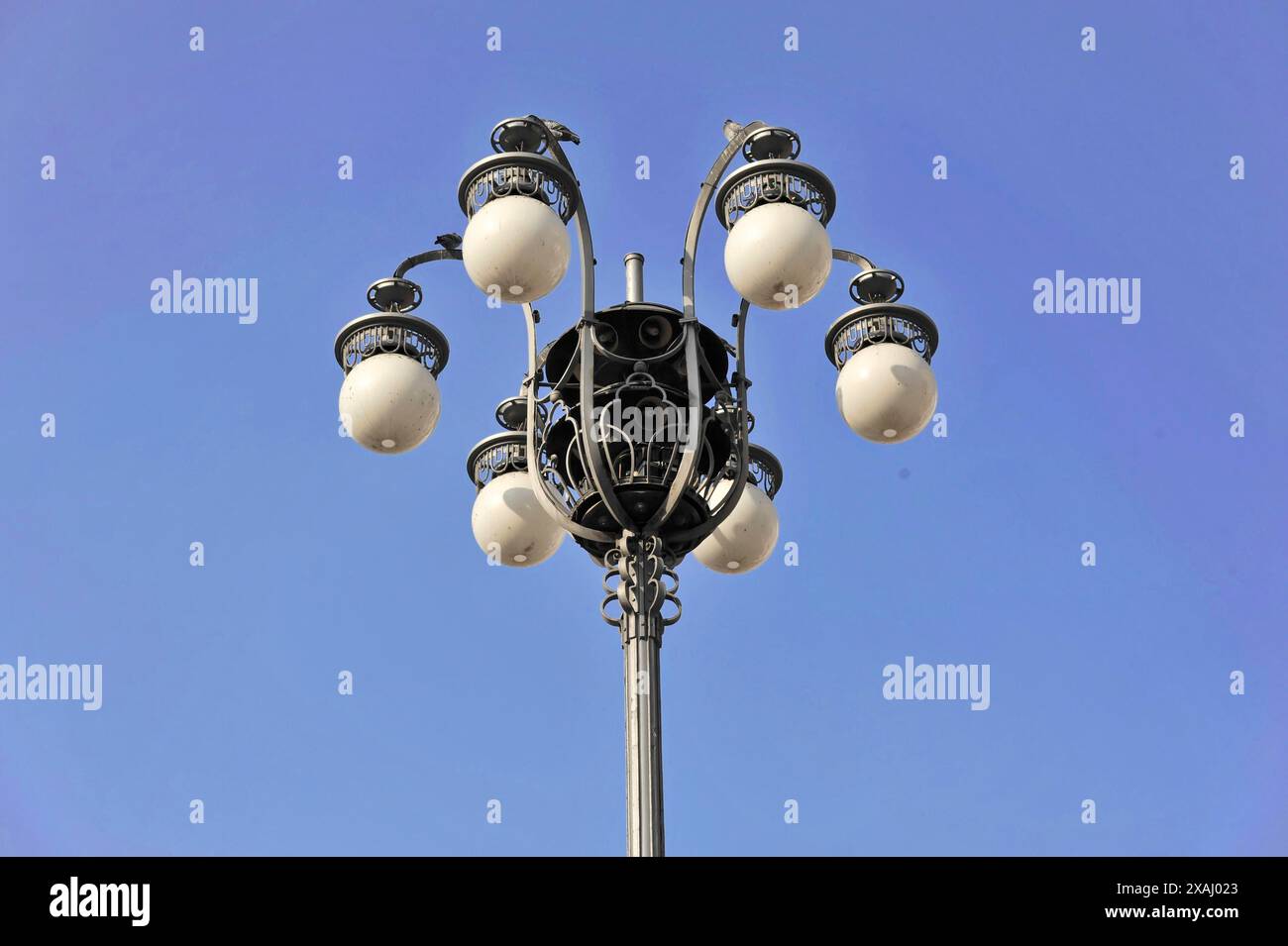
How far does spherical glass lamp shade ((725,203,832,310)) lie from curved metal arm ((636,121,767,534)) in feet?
0.73

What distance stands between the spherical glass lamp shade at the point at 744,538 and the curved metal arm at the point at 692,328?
120 cm

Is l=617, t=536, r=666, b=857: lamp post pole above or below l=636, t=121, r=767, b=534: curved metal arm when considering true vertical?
below

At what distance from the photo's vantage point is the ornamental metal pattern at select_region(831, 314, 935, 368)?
9719 mm

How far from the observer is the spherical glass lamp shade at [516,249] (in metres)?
9.04

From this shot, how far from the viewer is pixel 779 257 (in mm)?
9094

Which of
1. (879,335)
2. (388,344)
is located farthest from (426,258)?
(879,335)

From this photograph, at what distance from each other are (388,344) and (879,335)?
2534 millimetres

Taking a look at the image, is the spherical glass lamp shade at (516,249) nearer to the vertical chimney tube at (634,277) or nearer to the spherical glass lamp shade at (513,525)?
the vertical chimney tube at (634,277)

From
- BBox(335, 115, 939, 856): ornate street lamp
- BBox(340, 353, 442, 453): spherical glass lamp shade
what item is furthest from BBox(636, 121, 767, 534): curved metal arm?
BBox(340, 353, 442, 453): spherical glass lamp shade

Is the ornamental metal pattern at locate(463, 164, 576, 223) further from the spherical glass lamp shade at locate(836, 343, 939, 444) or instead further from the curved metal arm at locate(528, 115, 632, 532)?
the spherical glass lamp shade at locate(836, 343, 939, 444)

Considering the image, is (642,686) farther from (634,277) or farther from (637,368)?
(634,277)

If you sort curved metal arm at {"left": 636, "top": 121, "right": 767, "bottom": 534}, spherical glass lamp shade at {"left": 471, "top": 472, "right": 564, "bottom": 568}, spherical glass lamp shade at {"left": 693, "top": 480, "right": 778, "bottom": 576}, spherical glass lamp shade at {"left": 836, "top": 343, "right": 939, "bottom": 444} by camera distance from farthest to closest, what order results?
spherical glass lamp shade at {"left": 693, "top": 480, "right": 778, "bottom": 576}
spherical glass lamp shade at {"left": 471, "top": 472, "right": 564, "bottom": 568}
spherical glass lamp shade at {"left": 836, "top": 343, "right": 939, "bottom": 444}
curved metal arm at {"left": 636, "top": 121, "right": 767, "bottom": 534}

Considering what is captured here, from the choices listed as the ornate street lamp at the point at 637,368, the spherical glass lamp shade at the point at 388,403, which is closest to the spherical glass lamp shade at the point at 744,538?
the ornate street lamp at the point at 637,368

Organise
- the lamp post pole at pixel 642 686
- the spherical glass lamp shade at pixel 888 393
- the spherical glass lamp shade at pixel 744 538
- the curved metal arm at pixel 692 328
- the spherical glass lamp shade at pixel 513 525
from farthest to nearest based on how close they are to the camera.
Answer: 1. the spherical glass lamp shade at pixel 744 538
2. the spherical glass lamp shade at pixel 513 525
3. the spherical glass lamp shade at pixel 888 393
4. the curved metal arm at pixel 692 328
5. the lamp post pole at pixel 642 686
